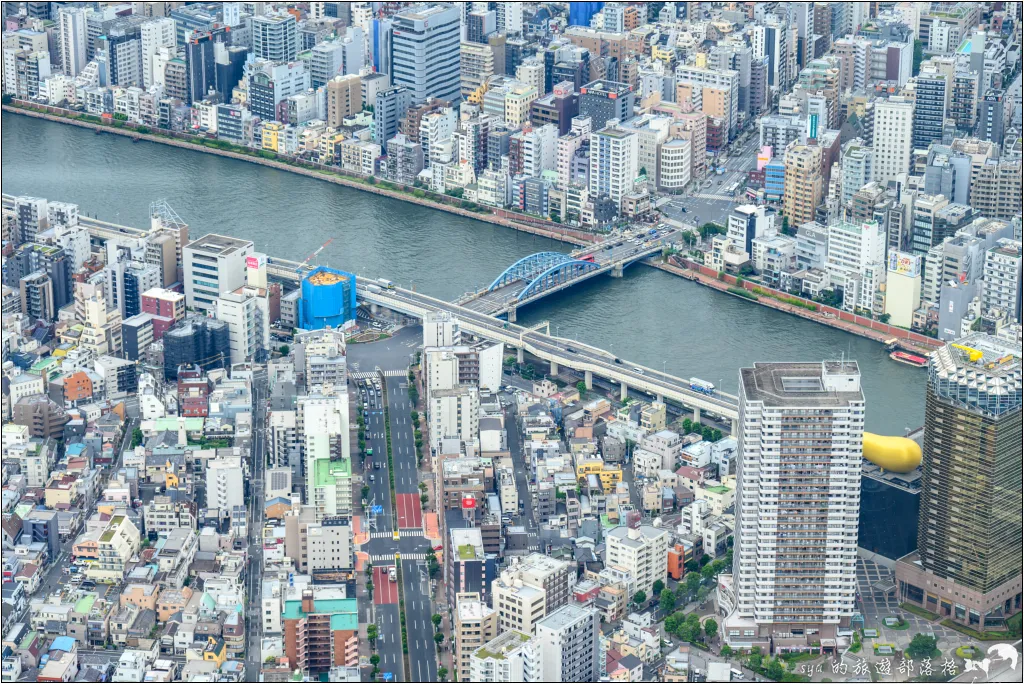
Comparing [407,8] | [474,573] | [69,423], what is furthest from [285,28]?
[474,573]

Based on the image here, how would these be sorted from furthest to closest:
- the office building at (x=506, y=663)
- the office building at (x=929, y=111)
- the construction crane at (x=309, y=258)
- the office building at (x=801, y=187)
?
the office building at (x=929, y=111) → the office building at (x=801, y=187) → the construction crane at (x=309, y=258) → the office building at (x=506, y=663)

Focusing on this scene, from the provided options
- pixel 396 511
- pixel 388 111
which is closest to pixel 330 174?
pixel 388 111

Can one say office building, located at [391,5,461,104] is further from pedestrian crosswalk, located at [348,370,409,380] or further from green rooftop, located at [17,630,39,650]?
green rooftop, located at [17,630,39,650]

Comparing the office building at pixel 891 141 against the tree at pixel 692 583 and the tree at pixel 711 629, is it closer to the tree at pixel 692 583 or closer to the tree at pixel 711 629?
the tree at pixel 692 583

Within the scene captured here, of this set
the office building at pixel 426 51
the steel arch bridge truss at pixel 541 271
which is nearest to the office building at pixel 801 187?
the steel arch bridge truss at pixel 541 271

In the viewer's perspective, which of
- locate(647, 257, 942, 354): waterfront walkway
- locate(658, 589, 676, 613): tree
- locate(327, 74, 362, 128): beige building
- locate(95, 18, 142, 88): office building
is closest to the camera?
locate(658, 589, 676, 613): tree

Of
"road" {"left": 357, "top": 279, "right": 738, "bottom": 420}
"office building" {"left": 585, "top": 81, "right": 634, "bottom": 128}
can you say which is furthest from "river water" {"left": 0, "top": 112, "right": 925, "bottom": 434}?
"office building" {"left": 585, "top": 81, "right": 634, "bottom": 128}
